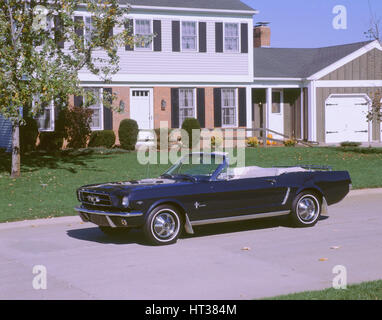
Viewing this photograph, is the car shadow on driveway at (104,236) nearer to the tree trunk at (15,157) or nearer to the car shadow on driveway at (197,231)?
the car shadow on driveway at (197,231)

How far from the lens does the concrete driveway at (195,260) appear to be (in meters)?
7.45

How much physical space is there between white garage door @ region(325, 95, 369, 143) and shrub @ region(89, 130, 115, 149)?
11749mm

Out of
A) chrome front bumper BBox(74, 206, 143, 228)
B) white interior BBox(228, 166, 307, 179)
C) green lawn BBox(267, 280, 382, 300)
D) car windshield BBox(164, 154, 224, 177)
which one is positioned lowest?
green lawn BBox(267, 280, 382, 300)

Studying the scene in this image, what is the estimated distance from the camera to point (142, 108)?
94.7 feet

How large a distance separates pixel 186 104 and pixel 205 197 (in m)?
19.1

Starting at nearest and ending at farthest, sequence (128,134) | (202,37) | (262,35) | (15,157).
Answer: (15,157)
(128,134)
(202,37)
(262,35)

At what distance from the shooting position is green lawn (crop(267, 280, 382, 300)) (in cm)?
666

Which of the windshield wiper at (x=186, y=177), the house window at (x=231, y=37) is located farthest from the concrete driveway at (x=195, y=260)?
Answer: the house window at (x=231, y=37)

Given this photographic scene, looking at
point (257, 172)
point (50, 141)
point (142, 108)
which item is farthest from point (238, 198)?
point (142, 108)

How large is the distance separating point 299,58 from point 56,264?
29.5m

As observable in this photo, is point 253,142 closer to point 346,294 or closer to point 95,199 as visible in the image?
point 95,199

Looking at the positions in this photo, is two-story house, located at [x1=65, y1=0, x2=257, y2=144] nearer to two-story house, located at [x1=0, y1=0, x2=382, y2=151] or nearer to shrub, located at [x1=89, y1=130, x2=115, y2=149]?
two-story house, located at [x1=0, y1=0, x2=382, y2=151]

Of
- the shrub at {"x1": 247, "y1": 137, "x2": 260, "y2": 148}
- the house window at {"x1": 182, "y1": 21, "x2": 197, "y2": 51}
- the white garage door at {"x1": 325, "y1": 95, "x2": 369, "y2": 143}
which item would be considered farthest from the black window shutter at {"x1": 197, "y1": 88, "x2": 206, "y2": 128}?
the white garage door at {"x1": 325, "y1": 95, "x2": 369, "y2": 143}
